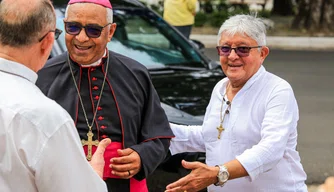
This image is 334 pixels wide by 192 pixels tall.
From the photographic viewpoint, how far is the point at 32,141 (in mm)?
1896

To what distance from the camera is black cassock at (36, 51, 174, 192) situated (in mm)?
2930

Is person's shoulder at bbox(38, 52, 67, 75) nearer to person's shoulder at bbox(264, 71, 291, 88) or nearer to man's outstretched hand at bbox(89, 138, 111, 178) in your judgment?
man's outstretched hand at bbox(89, 138, 111, 178)

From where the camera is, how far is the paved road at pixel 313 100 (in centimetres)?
665

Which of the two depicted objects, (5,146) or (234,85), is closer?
(5,146)

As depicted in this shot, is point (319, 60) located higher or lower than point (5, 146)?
lower

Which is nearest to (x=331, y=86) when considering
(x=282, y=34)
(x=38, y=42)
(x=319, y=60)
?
(x=319, y=60)

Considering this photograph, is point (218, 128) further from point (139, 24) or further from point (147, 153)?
point (139, 24)

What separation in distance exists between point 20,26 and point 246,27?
1.38 metres

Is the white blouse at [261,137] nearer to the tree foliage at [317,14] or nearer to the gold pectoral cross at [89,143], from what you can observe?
the gold pectoral cross at [89,143]

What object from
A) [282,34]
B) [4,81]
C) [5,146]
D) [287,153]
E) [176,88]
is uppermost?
[4,81]

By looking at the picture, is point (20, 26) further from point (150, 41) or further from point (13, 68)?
point (150, 41)

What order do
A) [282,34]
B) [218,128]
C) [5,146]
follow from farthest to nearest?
[282,34] → [218,128] → [5,146]

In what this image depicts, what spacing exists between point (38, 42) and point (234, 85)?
140 centimetres

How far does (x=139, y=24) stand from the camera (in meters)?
6.71
